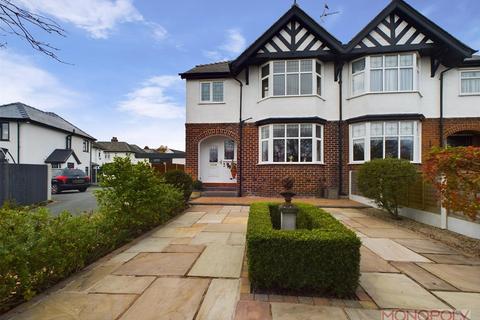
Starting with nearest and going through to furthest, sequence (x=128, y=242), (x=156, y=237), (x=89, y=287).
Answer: (x=89, y=287) < (x=128, y=242) < (x=156, y=237)

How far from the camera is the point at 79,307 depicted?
9.50ft

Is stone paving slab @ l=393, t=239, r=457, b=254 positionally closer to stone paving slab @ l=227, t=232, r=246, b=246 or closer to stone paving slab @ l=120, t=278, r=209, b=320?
stone paving slab @ l=227, t=232, r=246, b=246

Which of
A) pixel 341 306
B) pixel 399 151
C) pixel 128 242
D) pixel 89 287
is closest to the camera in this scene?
pixel 341 306

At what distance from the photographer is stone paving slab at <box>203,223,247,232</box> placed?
6453 millimetres

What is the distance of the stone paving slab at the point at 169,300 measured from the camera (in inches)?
108

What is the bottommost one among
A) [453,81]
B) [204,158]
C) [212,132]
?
[204,158]

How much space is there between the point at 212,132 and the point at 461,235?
10178mm

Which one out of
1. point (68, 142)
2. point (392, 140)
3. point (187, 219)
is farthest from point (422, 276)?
point (68, 142)

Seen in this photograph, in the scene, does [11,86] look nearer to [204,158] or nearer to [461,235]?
[461,235]

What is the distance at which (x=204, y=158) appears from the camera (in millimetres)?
14086

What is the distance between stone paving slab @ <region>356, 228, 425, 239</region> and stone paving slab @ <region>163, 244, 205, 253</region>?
3.82m

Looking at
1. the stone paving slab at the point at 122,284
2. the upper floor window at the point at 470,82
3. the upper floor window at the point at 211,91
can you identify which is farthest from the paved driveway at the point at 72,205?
the upper floor window at the point at 470,82

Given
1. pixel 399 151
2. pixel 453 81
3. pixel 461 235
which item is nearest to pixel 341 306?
pixel 461 235

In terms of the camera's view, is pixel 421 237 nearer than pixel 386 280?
No
